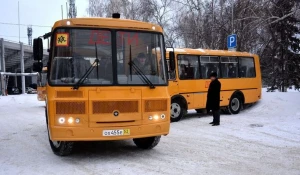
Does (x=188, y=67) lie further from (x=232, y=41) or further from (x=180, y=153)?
(x=180, y=153)

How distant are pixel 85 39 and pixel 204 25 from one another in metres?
20.7

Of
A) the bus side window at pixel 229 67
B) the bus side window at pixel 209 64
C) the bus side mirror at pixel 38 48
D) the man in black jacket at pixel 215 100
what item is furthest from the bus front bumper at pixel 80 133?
the bus side window at pixel 229 67

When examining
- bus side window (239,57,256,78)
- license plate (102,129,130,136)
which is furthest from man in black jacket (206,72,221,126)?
license plate (102,129,130,136)

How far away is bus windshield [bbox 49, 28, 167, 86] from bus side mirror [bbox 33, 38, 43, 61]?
50 centimetres

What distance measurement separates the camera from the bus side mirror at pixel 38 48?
7039 mm

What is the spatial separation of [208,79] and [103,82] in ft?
27.2

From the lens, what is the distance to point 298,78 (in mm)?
29453

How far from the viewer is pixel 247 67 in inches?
642

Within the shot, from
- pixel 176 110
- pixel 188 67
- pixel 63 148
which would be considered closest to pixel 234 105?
pixel 188 67

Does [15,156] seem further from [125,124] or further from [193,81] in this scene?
[193,81]

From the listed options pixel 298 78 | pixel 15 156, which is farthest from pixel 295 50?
pixel 15 156

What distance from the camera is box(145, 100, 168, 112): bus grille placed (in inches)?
273

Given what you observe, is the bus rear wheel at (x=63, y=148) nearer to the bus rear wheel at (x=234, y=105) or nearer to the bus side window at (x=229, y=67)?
the bus side window at (x=229, y=67)

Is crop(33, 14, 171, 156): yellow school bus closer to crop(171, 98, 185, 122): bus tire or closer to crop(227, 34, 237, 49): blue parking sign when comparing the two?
crop(171, 98, 185, 122): bus tire
